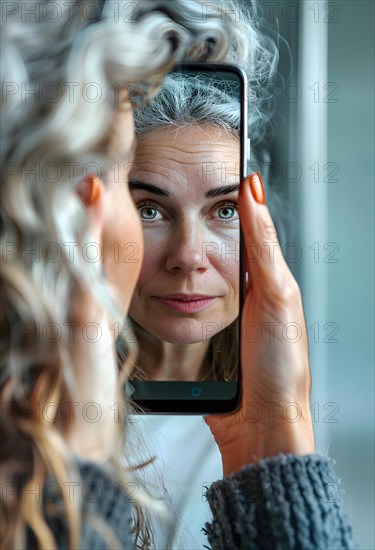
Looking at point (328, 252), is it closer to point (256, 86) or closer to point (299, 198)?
point (299, 198)

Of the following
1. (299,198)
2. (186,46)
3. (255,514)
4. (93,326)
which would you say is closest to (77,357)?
(93,326)

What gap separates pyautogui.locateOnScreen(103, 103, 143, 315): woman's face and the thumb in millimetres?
93

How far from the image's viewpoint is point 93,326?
363mm

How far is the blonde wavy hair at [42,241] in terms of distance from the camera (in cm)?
33

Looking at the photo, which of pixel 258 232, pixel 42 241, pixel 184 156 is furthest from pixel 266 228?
pixel 42 241

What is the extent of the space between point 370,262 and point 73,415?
488 mm

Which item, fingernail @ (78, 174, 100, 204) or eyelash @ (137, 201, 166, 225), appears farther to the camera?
eyelash @ (137, 201, 166, 225)

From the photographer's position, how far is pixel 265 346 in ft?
1.73

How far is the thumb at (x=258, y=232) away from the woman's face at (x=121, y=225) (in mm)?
93

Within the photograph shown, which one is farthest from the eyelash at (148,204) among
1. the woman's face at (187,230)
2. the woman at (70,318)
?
the woman at (70,318)

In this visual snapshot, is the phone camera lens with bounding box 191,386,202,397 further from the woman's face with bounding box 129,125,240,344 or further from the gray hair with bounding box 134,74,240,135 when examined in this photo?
the gray hair with bounding box 134,74,240,135

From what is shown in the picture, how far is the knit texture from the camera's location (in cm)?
39

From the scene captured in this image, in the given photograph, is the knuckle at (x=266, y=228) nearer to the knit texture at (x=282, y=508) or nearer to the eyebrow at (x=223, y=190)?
the eyebrow at (x=223, y=190)

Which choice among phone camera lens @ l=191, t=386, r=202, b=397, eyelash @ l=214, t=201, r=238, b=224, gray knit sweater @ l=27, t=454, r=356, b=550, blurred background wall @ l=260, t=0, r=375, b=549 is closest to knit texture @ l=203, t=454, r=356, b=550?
gray knit sweater @ l=27, t=454, r=356, b=550
